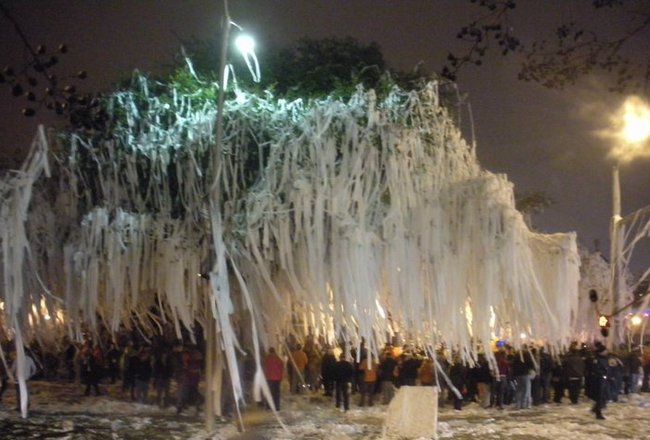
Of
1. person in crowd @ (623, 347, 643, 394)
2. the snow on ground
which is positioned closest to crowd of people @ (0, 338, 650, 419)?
person in crowd @ (623, 347, 643, 394)

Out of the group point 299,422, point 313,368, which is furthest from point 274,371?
point 313,368

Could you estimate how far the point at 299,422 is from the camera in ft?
46.4

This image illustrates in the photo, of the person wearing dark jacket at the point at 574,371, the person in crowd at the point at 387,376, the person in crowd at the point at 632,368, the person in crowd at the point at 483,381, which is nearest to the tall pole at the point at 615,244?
the person in crowd at the point at 632,368

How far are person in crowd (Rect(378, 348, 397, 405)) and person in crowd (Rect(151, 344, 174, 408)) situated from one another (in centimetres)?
487

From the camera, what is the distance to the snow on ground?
12422 mm

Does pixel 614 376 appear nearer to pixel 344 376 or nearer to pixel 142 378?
pixel 344 376

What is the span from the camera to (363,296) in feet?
34.9

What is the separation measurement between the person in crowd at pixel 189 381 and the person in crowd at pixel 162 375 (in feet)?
3.36

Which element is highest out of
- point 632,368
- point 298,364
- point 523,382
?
point 632,368

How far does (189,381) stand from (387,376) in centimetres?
467

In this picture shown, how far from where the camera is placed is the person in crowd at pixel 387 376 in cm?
1711

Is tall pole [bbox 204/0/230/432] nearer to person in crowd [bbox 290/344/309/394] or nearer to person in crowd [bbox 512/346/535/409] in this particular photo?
person in crowd [bbox 290/344/309/394]

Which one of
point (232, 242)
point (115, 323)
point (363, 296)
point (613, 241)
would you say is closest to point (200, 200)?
point (232, 242)

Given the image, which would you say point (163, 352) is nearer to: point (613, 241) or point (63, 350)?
point (63, 350)
